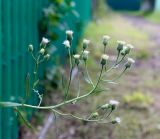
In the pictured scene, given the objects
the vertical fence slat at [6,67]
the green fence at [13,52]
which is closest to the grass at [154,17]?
the green fence at [13,52]

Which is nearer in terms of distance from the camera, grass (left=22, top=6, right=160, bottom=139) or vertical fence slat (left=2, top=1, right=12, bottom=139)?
vertical fence slat (left=2, top=1, right=12, bottom=139)

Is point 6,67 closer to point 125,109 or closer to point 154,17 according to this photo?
point 125,109

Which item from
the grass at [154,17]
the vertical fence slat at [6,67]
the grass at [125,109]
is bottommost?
the grass at [154,17]

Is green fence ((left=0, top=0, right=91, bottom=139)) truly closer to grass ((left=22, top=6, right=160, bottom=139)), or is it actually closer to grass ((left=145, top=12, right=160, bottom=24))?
grass ((left=22, top=6, right=160, bottom=139))

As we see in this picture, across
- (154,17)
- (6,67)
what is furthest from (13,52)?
(154,17)

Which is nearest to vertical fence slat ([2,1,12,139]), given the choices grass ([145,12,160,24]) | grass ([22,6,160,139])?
grass ([22,6,160,139])

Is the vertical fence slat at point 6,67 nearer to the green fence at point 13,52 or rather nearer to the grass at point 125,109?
the green fence at point 13,52

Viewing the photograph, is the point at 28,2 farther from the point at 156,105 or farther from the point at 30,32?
the point at 156,105

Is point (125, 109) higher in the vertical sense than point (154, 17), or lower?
higher

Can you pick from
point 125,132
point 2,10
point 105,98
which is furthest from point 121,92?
point 2,10
